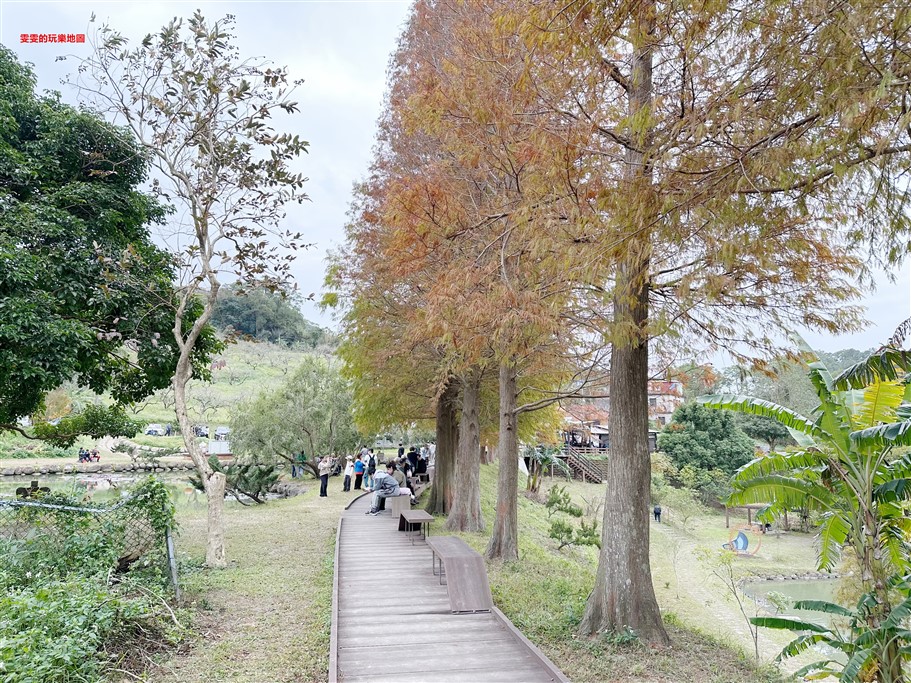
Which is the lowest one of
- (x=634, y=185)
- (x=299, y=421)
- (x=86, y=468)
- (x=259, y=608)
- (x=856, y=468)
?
(x=86, y=468)

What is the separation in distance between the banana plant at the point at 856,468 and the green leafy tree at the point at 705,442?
28.1 meters

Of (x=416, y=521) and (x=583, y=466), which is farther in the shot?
(x=583, y=466)

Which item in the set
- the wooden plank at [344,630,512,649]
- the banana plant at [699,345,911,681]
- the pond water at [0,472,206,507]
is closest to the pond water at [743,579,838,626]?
the banana plant at [699,345,911,681]

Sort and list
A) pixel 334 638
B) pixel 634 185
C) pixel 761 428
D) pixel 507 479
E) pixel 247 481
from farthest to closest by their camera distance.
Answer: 1. pixel 761 428
2. pixel 247 481
3. pixel 507 479
4. pixel 334 638
5. pixel 634 185

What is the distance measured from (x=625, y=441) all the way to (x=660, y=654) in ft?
7.47

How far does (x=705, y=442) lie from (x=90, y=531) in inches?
1295

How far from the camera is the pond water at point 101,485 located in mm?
11278

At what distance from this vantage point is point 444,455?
59.7 ft

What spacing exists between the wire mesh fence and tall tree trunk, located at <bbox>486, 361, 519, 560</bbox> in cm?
597

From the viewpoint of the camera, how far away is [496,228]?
30.8 ft

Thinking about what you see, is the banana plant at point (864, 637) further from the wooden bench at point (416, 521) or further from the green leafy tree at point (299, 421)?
the green leafy tree at point (299, 421)

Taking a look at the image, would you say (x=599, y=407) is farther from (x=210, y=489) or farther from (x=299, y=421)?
(x=299, y=421)

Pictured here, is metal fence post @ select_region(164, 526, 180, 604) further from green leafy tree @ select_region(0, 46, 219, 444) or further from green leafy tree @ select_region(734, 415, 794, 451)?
green leafy tree @ select_region(734, 415, 794, 451)

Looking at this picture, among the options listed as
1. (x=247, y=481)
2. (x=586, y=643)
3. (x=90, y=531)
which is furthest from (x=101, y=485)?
(x=586, y=643)
